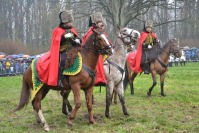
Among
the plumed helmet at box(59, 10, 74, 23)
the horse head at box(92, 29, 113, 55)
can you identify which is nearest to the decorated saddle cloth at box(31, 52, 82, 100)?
the horse head at box(92, 29, 113, 55)

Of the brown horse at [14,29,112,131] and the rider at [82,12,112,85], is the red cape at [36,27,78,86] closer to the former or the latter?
the brown horse at [14,29,112,131]

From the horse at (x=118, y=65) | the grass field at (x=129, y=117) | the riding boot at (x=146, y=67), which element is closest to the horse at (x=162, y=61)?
the riding boot at (x=146, y=67)

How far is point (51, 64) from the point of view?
7250 millimetres

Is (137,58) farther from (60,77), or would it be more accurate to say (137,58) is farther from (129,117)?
(60,77)

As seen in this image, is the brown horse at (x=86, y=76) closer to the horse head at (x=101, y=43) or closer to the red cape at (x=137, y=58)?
the horse head at (x=101, y=43)

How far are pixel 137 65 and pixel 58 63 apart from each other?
211 inches

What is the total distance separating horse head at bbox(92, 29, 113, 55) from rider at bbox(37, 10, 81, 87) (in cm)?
40

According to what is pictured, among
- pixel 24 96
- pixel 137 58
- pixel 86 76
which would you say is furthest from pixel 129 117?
pixel 137 58

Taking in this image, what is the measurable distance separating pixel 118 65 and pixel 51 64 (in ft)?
6.74

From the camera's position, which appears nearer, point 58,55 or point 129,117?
point 58,55

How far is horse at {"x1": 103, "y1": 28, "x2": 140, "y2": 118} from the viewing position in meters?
8.45

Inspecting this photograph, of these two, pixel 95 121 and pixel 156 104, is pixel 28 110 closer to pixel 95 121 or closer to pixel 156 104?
pixel 95 121

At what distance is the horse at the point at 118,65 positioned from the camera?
27.7ft

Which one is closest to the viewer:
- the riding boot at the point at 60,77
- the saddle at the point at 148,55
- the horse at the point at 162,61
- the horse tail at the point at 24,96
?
the riding boot at the point at 60,77
